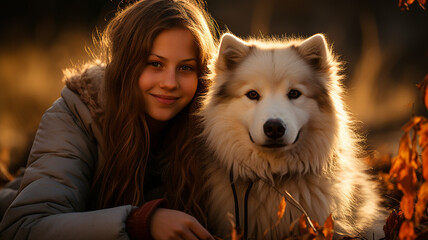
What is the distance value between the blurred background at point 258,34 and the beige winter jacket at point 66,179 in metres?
2.05

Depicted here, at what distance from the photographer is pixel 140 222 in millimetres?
1917

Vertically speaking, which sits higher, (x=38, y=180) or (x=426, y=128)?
(x=426, y=128)

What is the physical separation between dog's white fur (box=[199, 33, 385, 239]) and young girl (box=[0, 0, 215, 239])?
0.57 feet

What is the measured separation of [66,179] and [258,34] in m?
4.75

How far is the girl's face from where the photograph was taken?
259 cm

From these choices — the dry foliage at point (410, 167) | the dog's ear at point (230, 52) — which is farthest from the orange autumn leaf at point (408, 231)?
the dog's ear at point (230, 52)

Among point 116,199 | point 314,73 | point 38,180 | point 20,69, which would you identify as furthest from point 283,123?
point 20,69

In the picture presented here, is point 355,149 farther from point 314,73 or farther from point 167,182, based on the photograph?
point 167,182

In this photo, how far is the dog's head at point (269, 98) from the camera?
2.59 m

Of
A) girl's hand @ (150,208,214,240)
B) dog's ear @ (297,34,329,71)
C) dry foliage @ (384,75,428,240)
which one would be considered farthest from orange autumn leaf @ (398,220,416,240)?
dog's ear @ (297,34,329,71)

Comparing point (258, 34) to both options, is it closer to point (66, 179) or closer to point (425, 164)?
point (66, 179)

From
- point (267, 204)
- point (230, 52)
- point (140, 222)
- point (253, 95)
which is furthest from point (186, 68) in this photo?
point (140, 222)

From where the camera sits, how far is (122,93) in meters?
2.62

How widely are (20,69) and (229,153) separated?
177 inches
